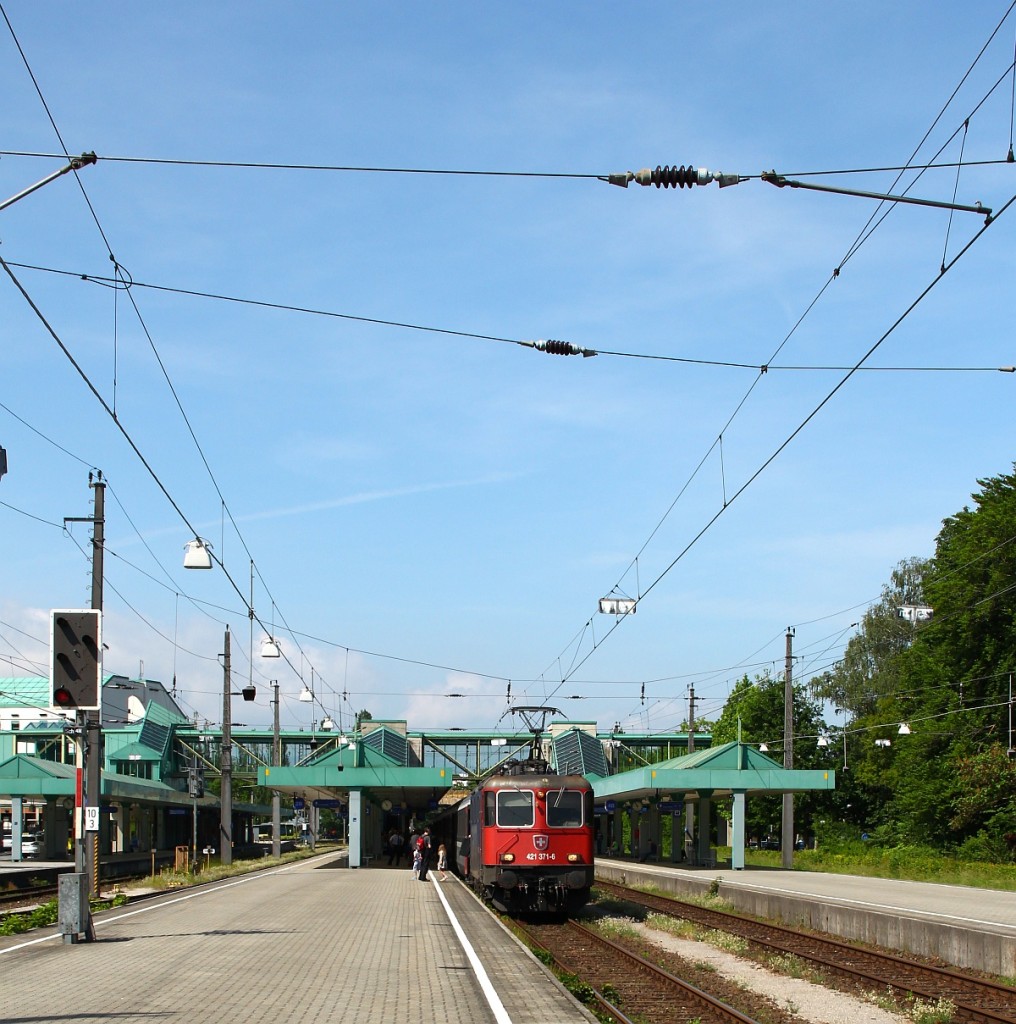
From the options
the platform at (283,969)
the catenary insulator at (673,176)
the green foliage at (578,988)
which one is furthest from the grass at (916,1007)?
the catenary insulator at (673,176)

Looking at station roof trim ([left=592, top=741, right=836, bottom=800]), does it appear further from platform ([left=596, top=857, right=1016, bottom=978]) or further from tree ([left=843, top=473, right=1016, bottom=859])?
tree ([left=843, top=473, right=1016, bottom=859])

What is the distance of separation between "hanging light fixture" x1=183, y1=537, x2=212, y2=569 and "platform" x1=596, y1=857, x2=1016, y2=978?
1179 centimetres

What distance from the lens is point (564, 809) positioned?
2592cm

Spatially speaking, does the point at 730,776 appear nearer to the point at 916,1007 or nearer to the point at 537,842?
the point at 537,842

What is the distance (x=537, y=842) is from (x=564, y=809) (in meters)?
0.95

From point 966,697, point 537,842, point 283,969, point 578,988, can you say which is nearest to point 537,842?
point 537,842

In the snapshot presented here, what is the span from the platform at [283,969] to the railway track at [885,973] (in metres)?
4.11

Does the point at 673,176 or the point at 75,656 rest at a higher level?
the point at 673,176

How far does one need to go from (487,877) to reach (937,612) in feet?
112

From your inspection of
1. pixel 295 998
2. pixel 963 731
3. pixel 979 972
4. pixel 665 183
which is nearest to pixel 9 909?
pixel 295 998

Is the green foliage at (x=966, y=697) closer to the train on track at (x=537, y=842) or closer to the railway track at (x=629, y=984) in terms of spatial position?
the train on track at (x=537, y=842)

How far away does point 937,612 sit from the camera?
54312mm

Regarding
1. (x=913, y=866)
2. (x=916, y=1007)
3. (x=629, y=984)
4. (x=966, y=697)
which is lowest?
(x=913, y=866)

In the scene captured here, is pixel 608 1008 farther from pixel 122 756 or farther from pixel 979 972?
pixel 122 756
